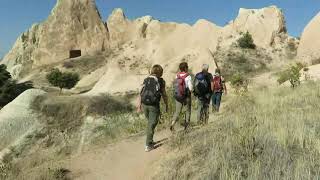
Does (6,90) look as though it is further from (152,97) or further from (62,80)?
(152,97)

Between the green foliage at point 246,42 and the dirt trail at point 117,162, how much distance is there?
32.9m

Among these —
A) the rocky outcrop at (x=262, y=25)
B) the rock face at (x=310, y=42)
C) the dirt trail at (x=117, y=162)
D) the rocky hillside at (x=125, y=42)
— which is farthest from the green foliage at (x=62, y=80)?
the dirt trail at (x=117, y=162)

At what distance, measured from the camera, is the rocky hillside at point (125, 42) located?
125ft

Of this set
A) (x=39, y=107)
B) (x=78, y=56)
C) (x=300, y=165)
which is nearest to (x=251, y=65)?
(x=39, y=107)

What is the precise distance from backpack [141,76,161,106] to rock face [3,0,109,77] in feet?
163

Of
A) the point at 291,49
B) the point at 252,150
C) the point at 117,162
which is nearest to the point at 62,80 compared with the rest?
the point at 291,49

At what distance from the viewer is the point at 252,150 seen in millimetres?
6992

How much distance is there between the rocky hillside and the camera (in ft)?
125

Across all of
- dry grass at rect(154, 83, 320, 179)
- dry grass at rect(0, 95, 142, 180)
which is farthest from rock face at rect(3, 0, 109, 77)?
dry grass at rect(154, 83, 320, 179)

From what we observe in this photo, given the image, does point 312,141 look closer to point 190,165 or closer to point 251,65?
point 190,165

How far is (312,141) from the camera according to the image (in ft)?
23.2

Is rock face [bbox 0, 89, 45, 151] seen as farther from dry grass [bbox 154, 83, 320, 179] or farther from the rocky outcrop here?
the rocky outcrop

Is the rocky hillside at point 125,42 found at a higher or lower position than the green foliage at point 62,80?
higher

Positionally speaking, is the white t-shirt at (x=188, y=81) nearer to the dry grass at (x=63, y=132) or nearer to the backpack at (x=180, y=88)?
the backpack at (x=180, y=88)
